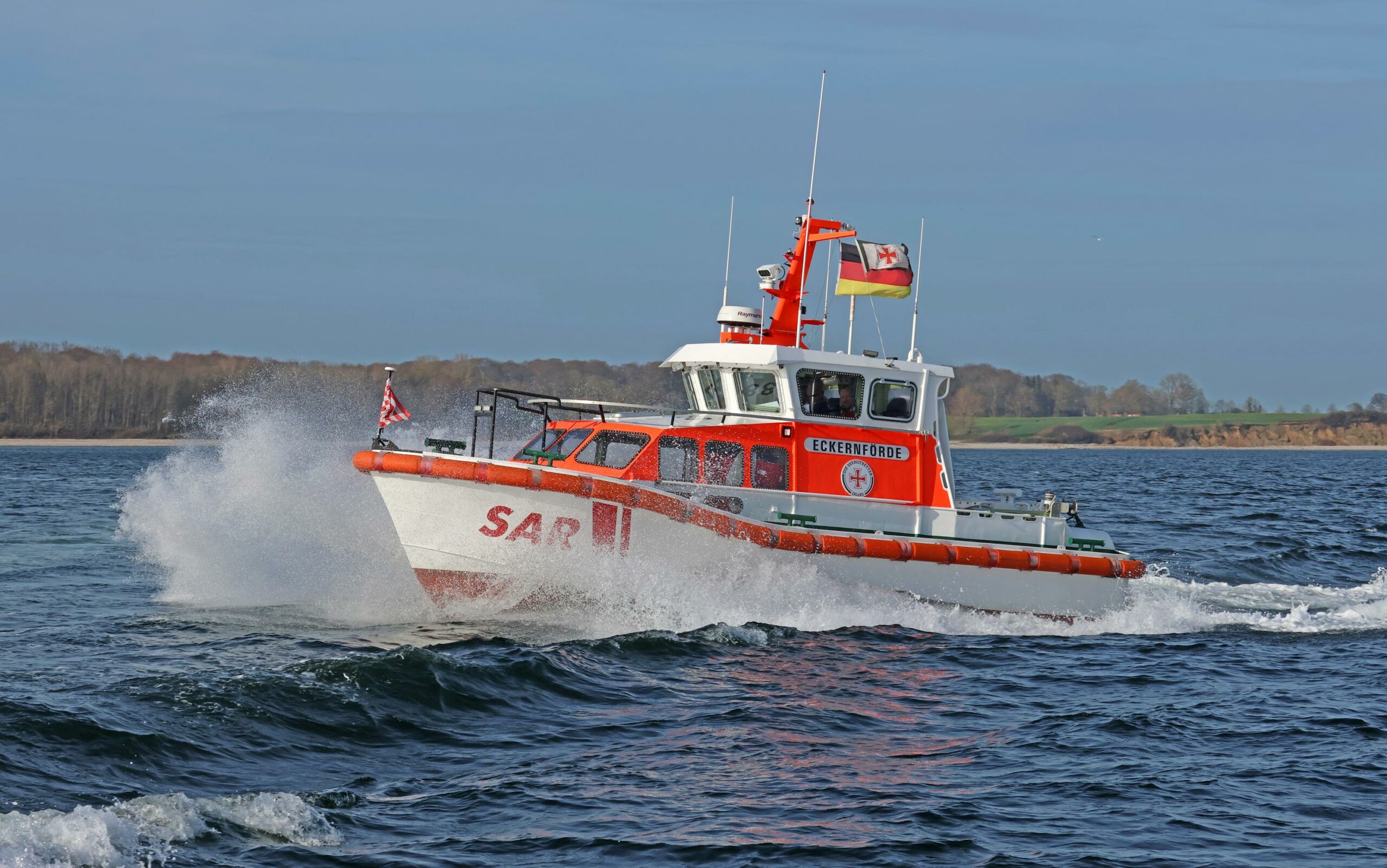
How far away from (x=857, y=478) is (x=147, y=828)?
8677 millimetres

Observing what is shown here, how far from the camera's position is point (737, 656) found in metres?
11.4

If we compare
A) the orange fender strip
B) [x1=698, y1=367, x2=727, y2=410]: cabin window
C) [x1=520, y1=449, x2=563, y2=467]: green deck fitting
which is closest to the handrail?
[x1=698, y1=367, x2=727, y2=410]: cabin window

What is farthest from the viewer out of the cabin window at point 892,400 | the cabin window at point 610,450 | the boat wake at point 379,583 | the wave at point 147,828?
the cabin window at point 892,400

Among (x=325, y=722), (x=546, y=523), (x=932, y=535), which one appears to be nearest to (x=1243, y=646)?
(x=932, y=535)

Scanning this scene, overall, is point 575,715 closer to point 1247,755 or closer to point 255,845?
point 255,845

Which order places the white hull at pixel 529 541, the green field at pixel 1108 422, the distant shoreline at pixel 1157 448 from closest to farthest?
the white hull at pixel 529 541 < the distant shoreline at pixel 1157 448 < the green field at pixel 1108 422

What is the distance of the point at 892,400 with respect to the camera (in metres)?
13.8

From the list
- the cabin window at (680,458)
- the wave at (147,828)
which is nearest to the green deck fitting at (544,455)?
the cabin window at (680,458)

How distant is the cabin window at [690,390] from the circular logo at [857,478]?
183 centimetres

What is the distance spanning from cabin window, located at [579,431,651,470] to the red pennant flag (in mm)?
1958

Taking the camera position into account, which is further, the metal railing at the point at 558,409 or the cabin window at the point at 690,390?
the cabin window at the point at 690,390

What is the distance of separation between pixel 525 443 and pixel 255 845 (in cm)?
761

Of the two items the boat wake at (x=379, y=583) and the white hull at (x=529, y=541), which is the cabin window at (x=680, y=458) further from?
the boat wake at (x=379, y=583)

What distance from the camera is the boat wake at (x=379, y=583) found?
12359 millimetres
